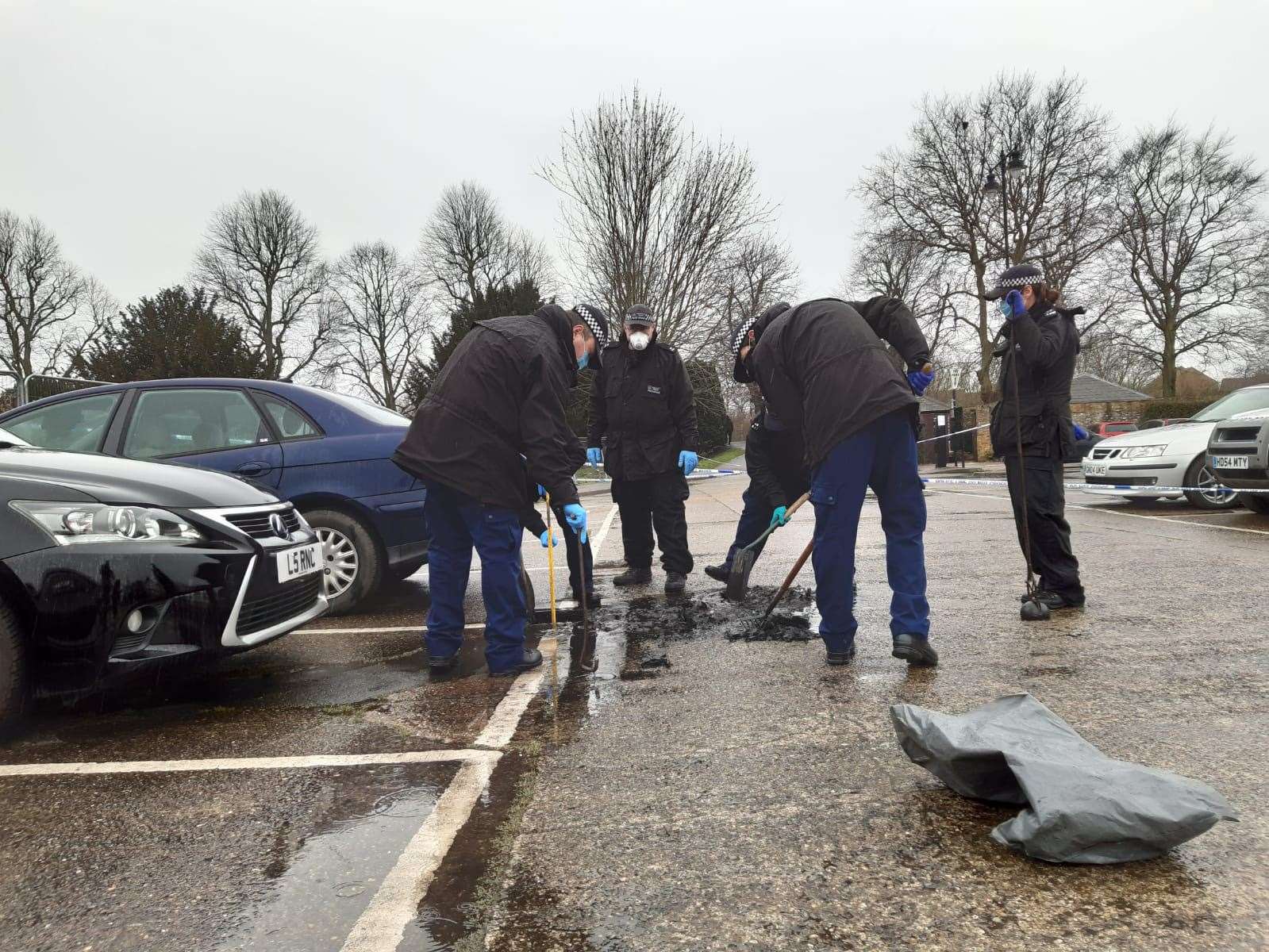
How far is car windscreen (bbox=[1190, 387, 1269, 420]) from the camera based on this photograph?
8.99 metres

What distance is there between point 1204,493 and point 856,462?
7.61 meters

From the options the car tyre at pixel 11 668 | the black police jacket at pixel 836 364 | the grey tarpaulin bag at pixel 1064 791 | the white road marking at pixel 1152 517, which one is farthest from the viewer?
the white road marking at pixel 1152 517

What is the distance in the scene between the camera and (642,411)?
5.80 m

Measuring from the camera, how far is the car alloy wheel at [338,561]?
16.6 ft

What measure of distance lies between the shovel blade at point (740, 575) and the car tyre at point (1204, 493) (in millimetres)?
6570

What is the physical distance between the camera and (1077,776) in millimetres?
1998

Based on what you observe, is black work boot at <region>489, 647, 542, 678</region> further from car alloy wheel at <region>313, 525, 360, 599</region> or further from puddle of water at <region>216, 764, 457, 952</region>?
car alloy wheel at <region>313, 525, 360, 599</region>

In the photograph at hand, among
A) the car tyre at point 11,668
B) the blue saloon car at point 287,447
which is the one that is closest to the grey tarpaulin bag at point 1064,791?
the car tyre at point 11,668

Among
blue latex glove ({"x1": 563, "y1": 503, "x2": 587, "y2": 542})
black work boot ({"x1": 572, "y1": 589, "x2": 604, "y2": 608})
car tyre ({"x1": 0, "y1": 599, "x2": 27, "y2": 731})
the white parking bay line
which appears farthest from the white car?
car tyre ({"x1": 0, "y1": 599, "x2": 27, "y2": 731})

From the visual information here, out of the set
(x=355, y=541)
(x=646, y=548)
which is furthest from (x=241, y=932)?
(x=646, y=548)

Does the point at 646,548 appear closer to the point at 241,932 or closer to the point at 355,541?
the point at 355,541

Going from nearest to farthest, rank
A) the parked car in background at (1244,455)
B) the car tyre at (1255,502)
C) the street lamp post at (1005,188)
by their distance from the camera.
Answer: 1. the parked car in background at (1244,455)
2. the car tyre at (1255,502)
3. the street lamp post at (1005,188)

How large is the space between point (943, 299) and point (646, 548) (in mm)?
29738

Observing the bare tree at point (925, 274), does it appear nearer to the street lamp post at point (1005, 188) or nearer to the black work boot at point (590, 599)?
the street lamp post at point (1005, 188)
